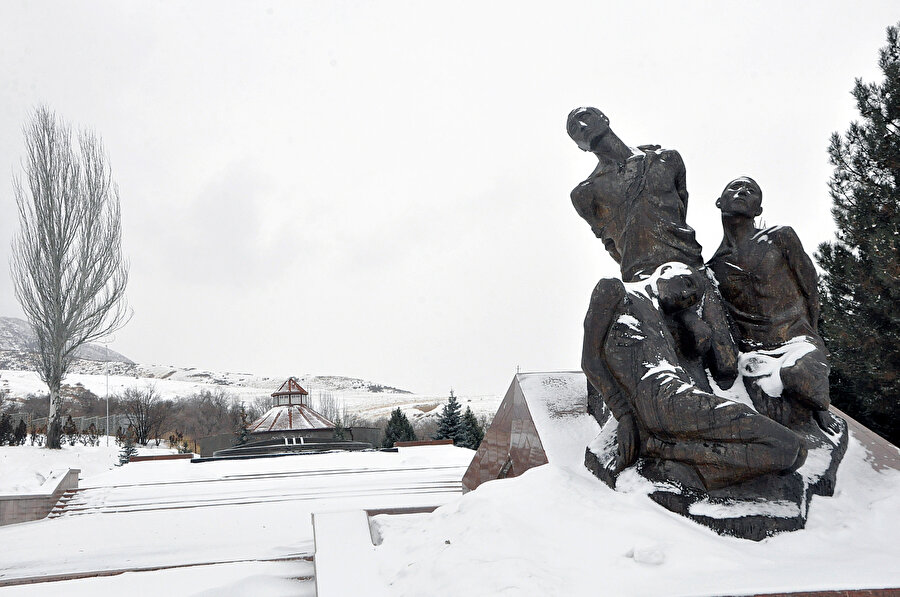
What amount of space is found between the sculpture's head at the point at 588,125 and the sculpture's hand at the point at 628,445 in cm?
165

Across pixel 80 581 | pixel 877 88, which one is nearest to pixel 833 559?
pixel 80 581

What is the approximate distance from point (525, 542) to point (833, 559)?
1081 millimetres

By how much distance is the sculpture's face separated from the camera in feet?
10.5

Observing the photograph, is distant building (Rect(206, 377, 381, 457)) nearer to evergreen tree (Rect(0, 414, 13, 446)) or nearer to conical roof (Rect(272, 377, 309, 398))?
conical roof (Rect(272, 377, 309, 398))

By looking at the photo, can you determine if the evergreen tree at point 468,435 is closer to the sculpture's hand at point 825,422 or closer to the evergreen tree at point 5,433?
the evergreen tree at point 5,433

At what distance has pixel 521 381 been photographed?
14.3ft

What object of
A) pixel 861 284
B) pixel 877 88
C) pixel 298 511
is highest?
pixel 877 88

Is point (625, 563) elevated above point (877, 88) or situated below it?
below

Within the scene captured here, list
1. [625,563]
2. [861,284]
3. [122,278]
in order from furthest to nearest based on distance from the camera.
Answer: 1. [122,278]
2. [861,284]
3. [625,563]

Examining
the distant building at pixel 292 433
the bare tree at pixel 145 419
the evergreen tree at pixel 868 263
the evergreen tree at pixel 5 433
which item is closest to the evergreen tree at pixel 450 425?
the distant building at pixel 292 433

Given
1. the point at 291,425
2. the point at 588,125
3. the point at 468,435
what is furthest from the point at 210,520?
the point at 468,435

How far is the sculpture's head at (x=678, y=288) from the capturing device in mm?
A: 3197

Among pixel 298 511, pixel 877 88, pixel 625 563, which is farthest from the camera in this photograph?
pixel 877 88

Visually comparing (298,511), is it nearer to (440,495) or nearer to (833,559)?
(440,495)
